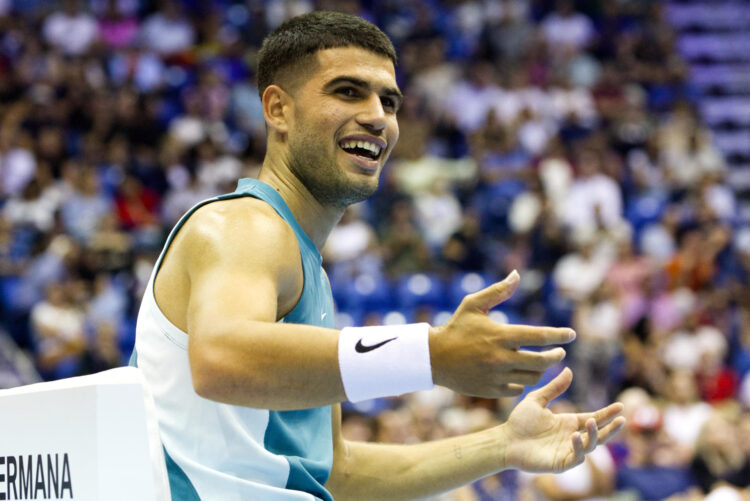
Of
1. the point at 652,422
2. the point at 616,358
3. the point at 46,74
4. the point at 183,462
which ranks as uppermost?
the point at 46,74

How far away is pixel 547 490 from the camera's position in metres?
9.40

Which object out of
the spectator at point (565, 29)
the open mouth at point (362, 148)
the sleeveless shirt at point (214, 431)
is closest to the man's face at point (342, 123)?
the open mouth at point (362, 148)

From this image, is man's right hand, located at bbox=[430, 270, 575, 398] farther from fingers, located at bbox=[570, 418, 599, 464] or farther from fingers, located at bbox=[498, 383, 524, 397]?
fingers, located at bbox=[570, 418, 599, 464]

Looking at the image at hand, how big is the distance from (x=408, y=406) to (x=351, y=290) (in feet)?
7.14

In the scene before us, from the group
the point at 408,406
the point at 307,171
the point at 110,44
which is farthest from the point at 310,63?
the point at 110,44

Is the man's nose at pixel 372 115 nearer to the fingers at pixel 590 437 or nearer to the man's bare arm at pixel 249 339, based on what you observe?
the man's bare arm at pixel 249 339

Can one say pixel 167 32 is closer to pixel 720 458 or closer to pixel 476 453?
pixel 720 458

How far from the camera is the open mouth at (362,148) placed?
3.25 metres

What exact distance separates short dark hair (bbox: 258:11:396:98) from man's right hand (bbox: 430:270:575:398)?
4.18 feet

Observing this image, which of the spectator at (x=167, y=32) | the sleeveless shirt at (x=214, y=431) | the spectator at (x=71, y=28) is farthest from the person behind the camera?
the spectator at (x=167, y=32)

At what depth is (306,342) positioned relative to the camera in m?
2.41

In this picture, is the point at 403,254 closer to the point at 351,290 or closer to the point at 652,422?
the point at 351,290

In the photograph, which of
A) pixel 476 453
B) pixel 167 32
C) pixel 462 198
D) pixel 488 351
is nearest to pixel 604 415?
pixel 476 453

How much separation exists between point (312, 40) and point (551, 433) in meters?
1.64
